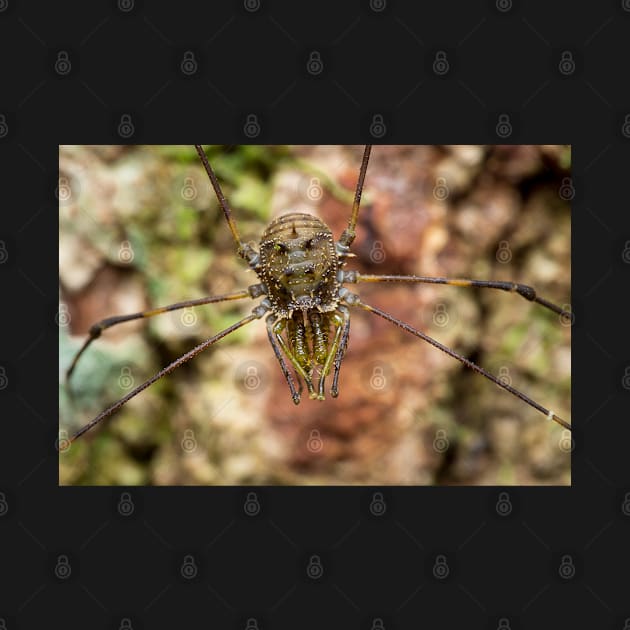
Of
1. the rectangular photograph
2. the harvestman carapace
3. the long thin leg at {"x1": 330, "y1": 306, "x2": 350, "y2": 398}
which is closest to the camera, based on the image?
the long thin leg at {"x1": 330, "y1": 306, "x2": 350, "y2": 398}

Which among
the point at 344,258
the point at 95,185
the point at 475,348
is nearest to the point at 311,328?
the point at 344,258

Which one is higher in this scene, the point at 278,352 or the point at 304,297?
the point at 304,297

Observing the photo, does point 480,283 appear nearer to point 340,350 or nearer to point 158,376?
point 340,350

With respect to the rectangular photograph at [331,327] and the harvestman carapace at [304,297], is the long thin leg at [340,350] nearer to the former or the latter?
the harvestman carapace at [304,297]

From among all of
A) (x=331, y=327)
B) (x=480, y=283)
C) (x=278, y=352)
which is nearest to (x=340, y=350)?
(x=278, y=352)

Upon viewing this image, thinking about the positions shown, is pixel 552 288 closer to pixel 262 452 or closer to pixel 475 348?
pixel 475 348

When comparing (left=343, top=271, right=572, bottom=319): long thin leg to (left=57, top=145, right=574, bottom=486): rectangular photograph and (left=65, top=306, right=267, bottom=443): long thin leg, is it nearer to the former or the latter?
(left=57, top=145, right=574, bottom=486): rectangular photograph

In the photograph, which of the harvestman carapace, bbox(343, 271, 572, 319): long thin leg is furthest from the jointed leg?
bbox(343, 271, 572, 319): long thin leg

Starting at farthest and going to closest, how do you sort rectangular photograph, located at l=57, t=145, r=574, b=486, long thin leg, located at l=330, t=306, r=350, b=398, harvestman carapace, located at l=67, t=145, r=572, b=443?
rectangular photograph, located at l=57, t=145, r=574, b=486, harvestman carapace, located at l=67, t=145, r=572, b=443, long thin leg, located at l=330, t=306, r=350, b=398
